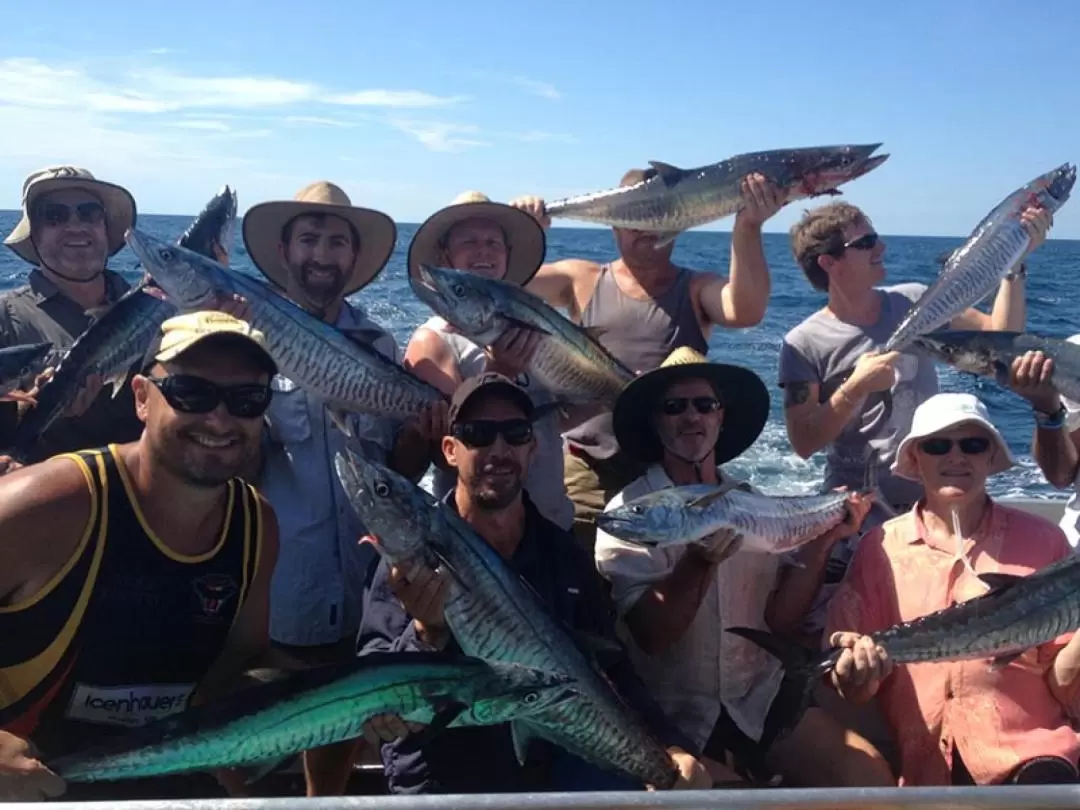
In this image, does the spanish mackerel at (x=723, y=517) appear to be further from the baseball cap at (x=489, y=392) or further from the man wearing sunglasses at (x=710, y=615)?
the baseball cap at (x=489, y=392)

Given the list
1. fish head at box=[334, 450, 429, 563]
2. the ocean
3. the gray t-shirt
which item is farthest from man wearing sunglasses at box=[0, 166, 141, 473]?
the gray t-shirt

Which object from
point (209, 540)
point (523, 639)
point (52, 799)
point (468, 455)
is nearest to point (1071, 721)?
point (523, 639)

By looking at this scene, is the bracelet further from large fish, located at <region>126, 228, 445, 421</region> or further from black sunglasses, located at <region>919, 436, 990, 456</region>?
large fish, located at <region>126, 228, 445, 421</region>

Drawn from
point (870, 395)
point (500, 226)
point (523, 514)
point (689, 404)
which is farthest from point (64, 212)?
point (870, 395)

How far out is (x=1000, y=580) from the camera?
300 cm

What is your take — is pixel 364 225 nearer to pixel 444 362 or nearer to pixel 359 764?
pixel 444 362

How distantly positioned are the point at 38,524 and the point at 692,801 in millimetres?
1743

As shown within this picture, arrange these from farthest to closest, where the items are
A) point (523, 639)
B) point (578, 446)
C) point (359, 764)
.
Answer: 1. point (578, 446)
2. point (359, 764)
3. point (523, 639)

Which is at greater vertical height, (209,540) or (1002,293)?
(1002,293)

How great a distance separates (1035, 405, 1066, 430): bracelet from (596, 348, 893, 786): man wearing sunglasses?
984mm

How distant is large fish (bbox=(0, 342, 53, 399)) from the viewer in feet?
12.0

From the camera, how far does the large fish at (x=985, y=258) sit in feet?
13.4

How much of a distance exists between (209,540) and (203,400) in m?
0.41

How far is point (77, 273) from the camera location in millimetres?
4191
